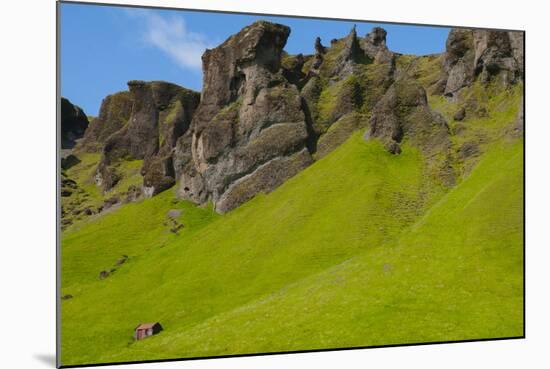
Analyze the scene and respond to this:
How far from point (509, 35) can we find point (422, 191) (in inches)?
517

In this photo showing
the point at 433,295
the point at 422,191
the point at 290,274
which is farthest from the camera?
the point at 422,191

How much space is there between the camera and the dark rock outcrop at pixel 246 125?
62500 millimetres

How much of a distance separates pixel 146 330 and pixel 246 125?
32329 mm

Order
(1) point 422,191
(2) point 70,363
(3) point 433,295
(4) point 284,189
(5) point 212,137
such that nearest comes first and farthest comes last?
1. (2) point 70,363
2. (3) point 433,295
3. (1) point 422,191
4. (4) point 284,189
5. (5) point 212,137

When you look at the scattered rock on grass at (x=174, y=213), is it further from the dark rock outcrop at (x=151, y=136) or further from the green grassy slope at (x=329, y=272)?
the dark rock outcrop at (x=151, y=136)

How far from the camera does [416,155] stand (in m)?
54.2

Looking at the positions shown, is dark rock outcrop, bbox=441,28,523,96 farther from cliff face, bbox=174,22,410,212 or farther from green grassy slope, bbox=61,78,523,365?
cliff face, bbox=174,22,410,212

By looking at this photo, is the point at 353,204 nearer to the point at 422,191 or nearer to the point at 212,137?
the point at 422,191

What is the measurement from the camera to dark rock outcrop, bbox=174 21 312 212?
6250cm

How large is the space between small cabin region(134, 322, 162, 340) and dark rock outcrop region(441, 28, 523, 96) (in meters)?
29.0

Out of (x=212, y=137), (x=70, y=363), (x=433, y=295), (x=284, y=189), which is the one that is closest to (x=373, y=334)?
(x=433, y=295)

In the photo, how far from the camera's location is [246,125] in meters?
65.8

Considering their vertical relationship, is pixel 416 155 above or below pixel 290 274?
above

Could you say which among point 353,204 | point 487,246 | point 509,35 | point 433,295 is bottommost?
point 433,295
